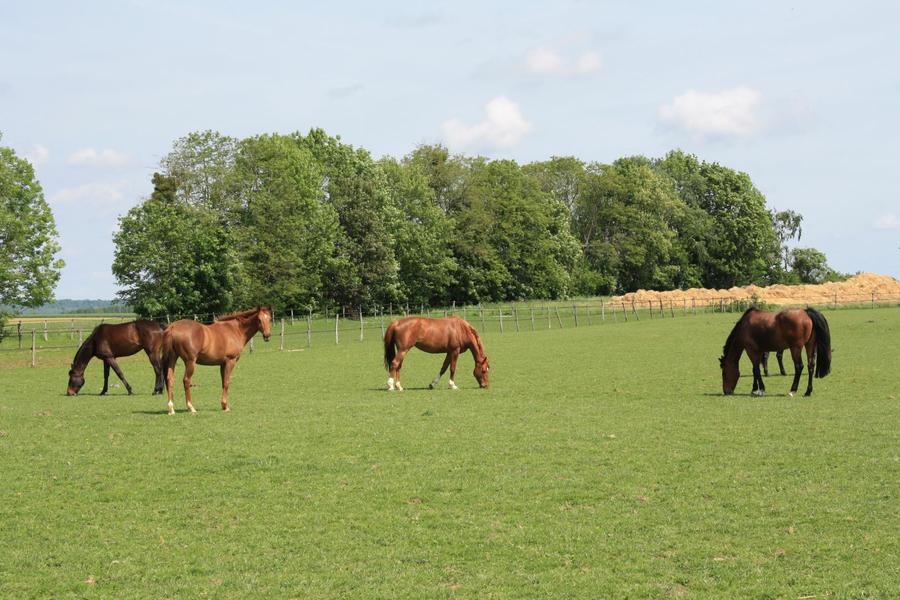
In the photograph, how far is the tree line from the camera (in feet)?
188

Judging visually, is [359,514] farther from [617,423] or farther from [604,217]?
[604,217]

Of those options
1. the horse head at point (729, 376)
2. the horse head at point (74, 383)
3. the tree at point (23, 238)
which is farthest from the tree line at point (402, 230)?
the horse head at point (729, 376)

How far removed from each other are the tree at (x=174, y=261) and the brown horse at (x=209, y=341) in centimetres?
3868

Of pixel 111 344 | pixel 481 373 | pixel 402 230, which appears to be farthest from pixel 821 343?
pixel 402 230

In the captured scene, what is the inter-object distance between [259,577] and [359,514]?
198 centimetres

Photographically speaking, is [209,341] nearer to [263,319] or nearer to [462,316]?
[263,319]

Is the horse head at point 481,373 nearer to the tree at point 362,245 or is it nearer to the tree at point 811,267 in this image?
the tree at point 362,245

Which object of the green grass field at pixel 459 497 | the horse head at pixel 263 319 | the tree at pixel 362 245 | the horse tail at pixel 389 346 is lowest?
the green grass field at pixel 459 497

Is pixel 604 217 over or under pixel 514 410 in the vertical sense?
over

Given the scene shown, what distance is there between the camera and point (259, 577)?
302 inches

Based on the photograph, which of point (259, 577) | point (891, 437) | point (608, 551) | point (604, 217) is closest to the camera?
point (259, 577)

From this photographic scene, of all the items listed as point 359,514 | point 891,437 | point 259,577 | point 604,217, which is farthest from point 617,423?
point 604,217

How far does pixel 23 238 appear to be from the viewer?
5197cm

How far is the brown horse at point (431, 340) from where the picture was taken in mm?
21406
